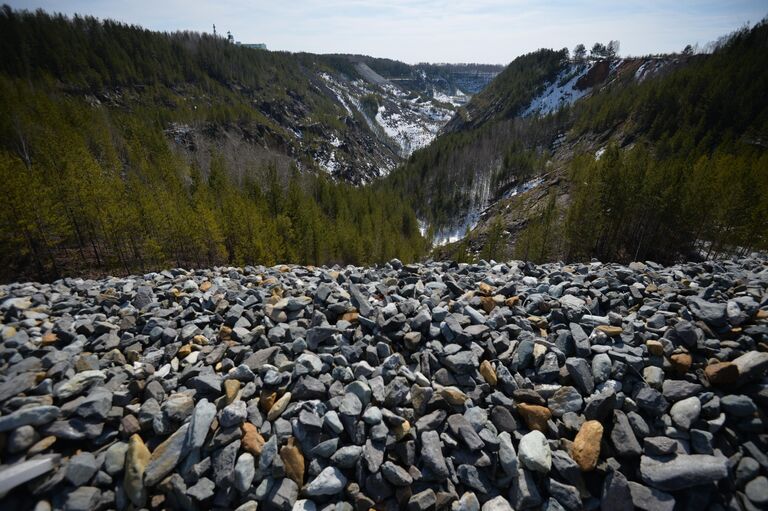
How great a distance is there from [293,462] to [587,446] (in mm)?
4669

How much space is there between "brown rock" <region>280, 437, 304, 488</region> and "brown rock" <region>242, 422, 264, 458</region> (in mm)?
392

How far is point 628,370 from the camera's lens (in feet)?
20.0

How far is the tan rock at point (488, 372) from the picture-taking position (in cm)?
620

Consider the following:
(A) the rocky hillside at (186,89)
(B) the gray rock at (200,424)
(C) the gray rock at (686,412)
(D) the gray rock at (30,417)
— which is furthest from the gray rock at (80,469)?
(A) the rocky hillside at (186,89)

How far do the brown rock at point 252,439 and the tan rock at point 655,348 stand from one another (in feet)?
25.0

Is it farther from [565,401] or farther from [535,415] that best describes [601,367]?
[535,415]

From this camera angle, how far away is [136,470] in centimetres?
465

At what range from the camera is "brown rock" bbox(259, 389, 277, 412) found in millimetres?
5619

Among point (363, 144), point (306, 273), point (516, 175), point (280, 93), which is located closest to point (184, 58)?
point (280, 93)

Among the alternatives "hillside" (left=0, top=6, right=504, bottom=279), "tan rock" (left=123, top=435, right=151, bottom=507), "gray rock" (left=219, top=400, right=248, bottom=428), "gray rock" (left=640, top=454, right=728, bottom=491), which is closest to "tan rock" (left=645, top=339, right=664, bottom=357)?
"gray rock" (left=640, top=454, right=728, bottom=491)

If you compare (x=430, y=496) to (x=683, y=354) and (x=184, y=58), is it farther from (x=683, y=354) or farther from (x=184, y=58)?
(x=184, y=58)

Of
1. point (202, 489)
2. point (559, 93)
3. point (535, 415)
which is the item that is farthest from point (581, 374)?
point (559, 93)

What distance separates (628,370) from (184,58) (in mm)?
216303

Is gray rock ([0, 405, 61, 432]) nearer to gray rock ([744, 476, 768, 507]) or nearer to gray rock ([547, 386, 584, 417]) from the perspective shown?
gray rock ([547, 386, 584, 417])
